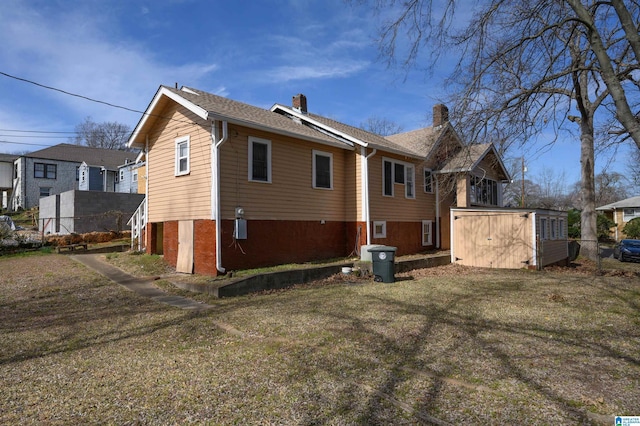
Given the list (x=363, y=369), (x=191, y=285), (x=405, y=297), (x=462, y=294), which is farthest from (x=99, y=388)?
(x=462, y=294)

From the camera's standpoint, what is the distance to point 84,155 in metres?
42.0

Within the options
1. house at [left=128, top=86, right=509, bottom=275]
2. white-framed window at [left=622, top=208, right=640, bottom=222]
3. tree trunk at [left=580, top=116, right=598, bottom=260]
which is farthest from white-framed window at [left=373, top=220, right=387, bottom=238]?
white-framed window at [left=622, top=208, right=640, bottom=222]

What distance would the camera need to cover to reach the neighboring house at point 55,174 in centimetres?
3797

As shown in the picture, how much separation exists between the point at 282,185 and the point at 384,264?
175 inches

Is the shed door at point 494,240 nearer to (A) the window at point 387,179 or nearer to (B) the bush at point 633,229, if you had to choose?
(A) the window at point 387,179

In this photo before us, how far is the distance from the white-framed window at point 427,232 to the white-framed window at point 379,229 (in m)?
3.43

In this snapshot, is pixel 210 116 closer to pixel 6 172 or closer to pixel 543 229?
pixel 543 229

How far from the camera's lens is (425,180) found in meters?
19.4

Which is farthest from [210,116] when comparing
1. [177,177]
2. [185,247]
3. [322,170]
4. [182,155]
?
[322,170]

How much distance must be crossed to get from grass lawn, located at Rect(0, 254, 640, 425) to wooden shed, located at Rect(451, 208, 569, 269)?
5820 mm

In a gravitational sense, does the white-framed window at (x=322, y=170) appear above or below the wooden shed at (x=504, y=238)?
above

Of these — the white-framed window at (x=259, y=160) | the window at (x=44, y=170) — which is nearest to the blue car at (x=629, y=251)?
the white-framed window at (x=259, y=160)

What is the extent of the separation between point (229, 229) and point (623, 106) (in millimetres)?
9797

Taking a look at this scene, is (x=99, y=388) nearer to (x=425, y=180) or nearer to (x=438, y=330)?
(x=438, y=330)
